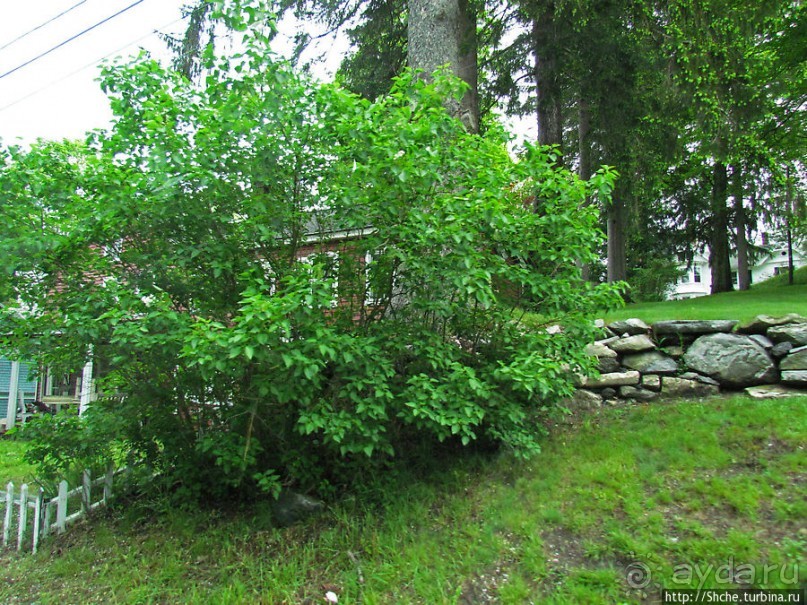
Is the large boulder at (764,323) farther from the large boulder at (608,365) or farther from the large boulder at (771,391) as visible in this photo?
the large boulder at (608,365)

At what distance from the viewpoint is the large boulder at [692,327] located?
19.0ft

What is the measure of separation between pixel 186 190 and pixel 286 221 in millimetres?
701

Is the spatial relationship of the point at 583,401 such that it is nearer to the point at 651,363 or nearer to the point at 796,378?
the point at 651,363

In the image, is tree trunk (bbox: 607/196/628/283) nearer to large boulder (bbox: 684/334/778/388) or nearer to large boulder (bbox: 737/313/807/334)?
large boulder (bbox: 737/313/807/334)

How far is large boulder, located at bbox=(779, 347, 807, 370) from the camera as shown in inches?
207

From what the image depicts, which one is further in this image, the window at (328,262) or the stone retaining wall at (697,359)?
the stone retaining wall at (697,359)

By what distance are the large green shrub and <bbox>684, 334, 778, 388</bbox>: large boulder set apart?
205cm

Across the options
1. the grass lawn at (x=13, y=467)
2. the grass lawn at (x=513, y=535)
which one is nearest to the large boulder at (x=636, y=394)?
the grass lawn at (x=513, y=535)

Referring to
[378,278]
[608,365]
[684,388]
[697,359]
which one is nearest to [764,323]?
[697,359]

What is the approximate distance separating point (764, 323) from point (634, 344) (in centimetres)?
128

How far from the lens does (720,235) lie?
17672 mm

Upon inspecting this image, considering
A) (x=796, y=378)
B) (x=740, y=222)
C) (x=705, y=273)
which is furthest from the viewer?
(x=705, y=273)

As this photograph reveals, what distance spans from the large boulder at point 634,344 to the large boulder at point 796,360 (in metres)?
1.18

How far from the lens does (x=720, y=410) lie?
193 inches
